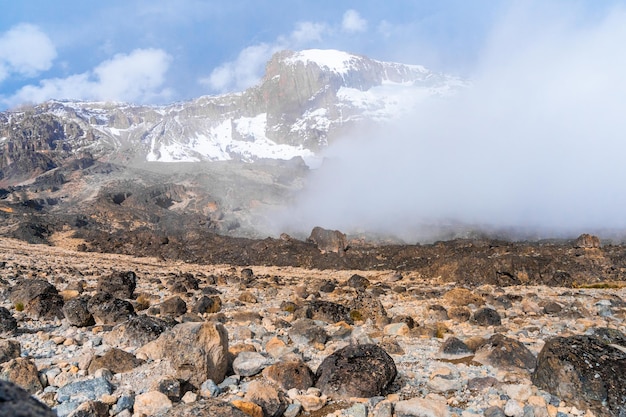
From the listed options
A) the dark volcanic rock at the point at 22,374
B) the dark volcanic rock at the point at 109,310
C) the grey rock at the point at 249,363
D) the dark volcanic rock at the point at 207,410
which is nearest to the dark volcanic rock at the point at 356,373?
the grey rock at the point at 249,363

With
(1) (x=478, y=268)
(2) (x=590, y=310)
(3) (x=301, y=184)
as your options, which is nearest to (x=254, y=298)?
(2) (x=590, y=310)

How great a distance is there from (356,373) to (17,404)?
4.94 m

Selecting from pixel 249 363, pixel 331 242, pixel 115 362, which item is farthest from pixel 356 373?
pixel 331 242

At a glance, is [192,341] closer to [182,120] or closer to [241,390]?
[241,390]

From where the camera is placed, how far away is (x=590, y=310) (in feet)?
42.1

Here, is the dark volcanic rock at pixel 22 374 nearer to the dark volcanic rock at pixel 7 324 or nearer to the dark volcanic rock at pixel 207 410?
the dark volcanic rock at pixel 207 410

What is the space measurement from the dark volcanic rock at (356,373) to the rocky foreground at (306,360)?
2 centimetres

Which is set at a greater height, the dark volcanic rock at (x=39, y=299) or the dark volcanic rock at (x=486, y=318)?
the dark volcanic rock at (x=39, y=299)

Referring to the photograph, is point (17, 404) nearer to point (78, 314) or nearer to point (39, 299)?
point (78, 314)

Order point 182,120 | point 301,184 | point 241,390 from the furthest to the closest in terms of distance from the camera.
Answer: point 182,120
point 301,184
point 241,390

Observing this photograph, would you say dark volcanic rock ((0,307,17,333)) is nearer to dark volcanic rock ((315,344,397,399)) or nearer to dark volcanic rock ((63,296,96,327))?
dark volcanic rock ((63,296,96,327))

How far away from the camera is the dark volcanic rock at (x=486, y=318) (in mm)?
11121

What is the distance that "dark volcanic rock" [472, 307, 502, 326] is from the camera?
36.5 ft

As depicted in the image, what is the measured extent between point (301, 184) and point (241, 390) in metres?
76.0
